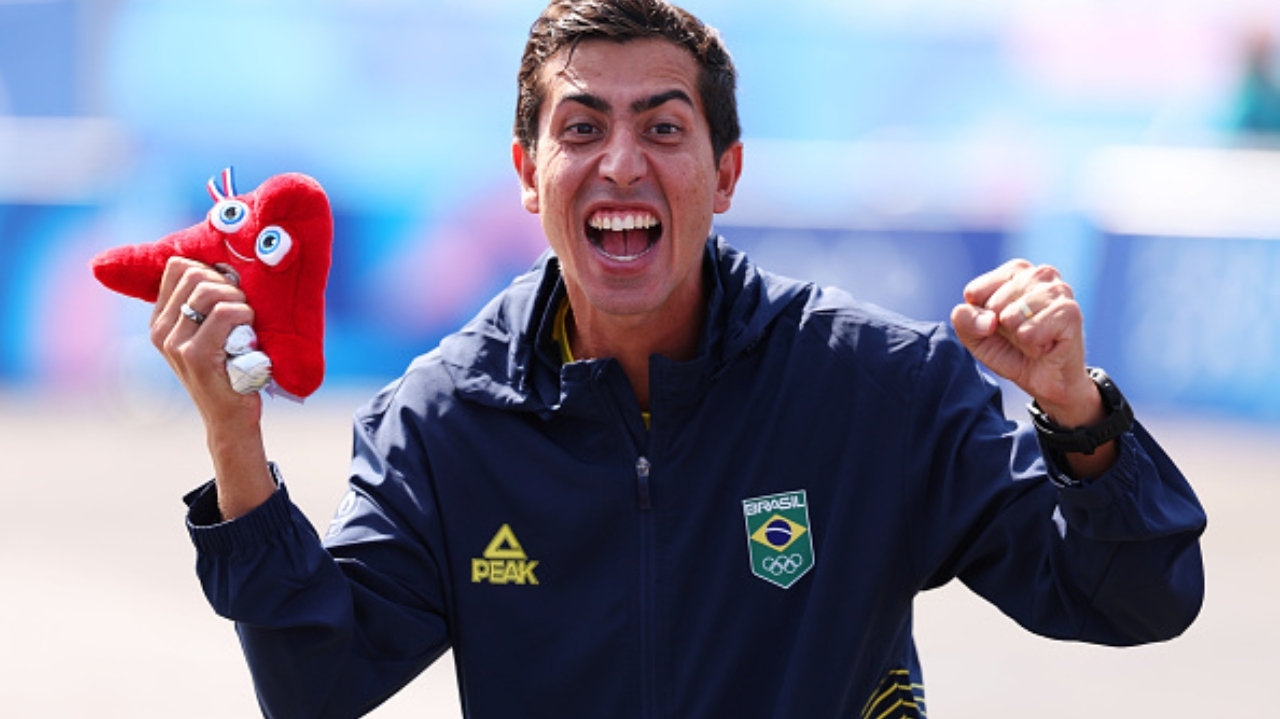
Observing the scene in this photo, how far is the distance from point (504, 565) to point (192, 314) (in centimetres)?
71

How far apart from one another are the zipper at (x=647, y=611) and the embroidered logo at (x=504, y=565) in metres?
0.20

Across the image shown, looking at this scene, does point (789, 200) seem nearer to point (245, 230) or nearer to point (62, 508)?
point (62, 508)

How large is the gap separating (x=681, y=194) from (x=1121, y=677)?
3806mm

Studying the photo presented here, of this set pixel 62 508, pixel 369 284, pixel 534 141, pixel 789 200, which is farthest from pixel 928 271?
pixel 534 141

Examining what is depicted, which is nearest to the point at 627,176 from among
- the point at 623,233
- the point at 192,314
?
the point at 623,233

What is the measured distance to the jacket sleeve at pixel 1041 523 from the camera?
2760 millimetres

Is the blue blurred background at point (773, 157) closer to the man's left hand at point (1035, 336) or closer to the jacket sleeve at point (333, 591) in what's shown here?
the jacket sleeve at point (333, 591)

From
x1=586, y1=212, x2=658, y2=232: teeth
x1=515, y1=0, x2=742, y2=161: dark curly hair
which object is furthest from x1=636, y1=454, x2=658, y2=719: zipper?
x1=515, y1=0, x2=742, y2=161: dark curly hair

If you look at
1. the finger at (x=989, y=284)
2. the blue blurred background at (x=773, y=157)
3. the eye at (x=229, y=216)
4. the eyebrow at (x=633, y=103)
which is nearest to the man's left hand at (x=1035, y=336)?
the finger at (x=989, y=284)

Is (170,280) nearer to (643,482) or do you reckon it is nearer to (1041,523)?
(643,482)

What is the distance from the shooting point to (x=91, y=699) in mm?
6215

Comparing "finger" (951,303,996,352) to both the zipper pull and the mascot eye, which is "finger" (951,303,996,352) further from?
the mascot eye

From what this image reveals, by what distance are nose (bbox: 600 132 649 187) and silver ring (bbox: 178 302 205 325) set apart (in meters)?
0.77

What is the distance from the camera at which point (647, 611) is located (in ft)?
9.96
